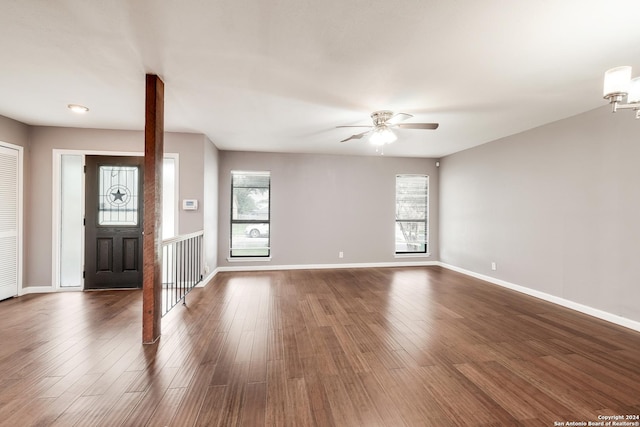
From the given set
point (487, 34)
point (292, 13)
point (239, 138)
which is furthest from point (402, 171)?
point (292, 13)

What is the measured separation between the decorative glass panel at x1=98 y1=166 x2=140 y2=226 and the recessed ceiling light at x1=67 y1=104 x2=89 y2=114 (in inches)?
43.7

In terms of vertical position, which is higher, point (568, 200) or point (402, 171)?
point (402, 171)

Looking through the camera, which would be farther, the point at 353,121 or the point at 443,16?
the point at 353,121

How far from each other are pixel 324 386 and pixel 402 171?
5.39 metres

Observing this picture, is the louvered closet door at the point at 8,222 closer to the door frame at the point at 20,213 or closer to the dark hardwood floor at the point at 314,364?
the door frame at the point at 20,213

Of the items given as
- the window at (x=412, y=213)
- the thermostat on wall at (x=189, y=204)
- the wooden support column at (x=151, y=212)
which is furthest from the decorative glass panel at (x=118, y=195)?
the window at (x=412, y=213)

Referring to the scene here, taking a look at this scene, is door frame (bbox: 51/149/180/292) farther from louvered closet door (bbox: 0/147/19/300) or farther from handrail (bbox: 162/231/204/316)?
handrail (bbox: 162/231/204/316)

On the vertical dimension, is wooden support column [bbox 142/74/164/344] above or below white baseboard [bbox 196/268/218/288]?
above

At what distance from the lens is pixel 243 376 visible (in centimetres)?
211

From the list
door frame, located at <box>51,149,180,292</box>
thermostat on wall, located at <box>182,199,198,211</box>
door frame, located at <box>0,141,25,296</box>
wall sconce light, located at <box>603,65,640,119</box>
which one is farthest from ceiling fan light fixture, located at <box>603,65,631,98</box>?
door frame, located at <box>0,141,25,296</box>

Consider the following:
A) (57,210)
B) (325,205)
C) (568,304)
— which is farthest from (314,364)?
(57,210)

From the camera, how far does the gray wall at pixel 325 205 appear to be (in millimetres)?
5957

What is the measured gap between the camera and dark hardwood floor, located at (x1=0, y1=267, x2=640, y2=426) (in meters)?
1.74

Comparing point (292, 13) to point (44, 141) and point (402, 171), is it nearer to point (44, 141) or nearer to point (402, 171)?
point (44, 141)
